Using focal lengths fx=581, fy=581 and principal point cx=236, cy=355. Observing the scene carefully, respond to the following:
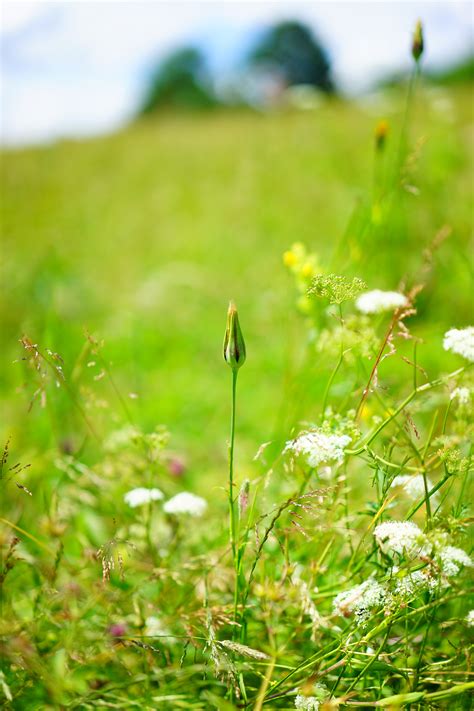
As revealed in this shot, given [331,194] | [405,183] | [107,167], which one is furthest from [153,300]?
[107,167]

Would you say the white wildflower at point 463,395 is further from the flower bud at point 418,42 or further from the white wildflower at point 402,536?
the flower bud at point 418,42

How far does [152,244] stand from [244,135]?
2.93 m

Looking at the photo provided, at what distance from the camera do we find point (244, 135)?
6.76 m

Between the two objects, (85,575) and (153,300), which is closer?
(85,575)

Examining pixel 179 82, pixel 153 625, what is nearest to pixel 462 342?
pixel 153 625

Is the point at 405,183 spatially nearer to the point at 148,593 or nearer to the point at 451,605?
the point at 451,605

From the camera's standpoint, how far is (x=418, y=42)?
110cm

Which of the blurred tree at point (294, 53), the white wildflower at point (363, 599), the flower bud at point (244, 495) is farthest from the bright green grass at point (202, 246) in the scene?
the blurred tree at point (294, 53)

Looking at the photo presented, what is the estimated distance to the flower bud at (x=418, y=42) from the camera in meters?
1.09

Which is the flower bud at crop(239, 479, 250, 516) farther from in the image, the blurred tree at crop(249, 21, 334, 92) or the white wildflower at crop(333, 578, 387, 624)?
the blurred tree at crop(249, 21, 334, 92)

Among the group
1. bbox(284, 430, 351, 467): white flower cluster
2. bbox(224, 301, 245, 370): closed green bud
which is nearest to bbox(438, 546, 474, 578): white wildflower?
bbox(284, 430, 351, 467): white flower cluster

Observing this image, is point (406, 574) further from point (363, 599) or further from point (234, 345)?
point (234, 345)

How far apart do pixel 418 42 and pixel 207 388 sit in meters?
1.60

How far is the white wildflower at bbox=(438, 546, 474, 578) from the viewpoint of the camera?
2.27ft
